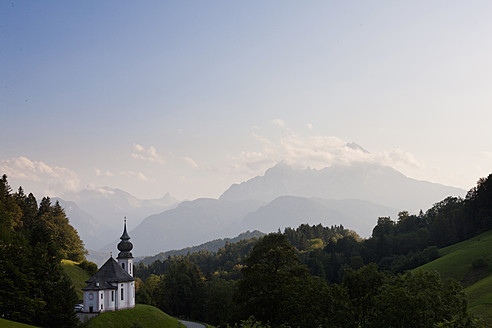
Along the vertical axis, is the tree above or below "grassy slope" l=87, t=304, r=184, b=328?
above

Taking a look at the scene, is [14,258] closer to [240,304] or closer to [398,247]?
[240,304]

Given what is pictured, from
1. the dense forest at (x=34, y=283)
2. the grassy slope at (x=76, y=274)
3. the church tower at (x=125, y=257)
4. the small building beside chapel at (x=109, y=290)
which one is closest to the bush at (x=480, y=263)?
the small building beside chapel at (x=109, y=290)

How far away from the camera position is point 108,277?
76625 millimetres

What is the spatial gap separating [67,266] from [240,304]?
61284 millimetres

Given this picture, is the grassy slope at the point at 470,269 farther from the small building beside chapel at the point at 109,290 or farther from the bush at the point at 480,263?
the small building beside chapel at the point at 109,290

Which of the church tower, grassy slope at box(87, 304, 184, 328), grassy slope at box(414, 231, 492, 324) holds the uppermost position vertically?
the church tower

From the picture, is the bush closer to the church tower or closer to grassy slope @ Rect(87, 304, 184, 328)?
grassy slope @ Rect(87, 304, 184, 328)

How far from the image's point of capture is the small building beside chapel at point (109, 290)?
2795 inches

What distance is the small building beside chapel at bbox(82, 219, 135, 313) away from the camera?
2795 inches

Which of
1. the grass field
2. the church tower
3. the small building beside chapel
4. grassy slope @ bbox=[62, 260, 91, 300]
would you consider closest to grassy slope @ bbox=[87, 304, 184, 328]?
the small building beside chapel

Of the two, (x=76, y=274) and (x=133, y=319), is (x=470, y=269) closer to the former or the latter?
(x=133, y=319)

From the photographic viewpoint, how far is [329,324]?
33.2 m

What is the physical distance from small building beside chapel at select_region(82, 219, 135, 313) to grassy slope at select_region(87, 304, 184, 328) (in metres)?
2.08

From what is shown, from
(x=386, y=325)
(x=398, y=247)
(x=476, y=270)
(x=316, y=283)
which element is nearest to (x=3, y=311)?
(x=316, y=283)
